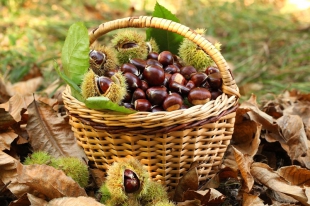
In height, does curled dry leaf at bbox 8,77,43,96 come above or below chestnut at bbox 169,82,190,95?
below

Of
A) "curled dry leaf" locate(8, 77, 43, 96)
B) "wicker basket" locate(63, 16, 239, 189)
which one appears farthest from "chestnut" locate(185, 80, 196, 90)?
"curled dry leaf" locate(8, 77, 43, 96)

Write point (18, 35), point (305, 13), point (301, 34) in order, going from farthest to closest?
1. point (305, 13)
2. point (301, 34)
3. point (18, 35)

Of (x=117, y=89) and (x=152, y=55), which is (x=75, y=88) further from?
(x=152, y=55)

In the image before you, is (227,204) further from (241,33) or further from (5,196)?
(241,33)

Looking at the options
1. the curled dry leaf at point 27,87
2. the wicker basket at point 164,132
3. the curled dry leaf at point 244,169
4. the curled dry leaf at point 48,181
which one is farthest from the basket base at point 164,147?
the curled dry leaf at point 27,87

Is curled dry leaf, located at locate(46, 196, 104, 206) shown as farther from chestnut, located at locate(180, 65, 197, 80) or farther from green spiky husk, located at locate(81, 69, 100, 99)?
chestnut, located at locate(180, 65, 197, 80)

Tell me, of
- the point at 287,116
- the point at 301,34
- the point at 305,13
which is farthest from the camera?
the point at 305,13

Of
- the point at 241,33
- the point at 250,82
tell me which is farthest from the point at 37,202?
the point at 241,33
